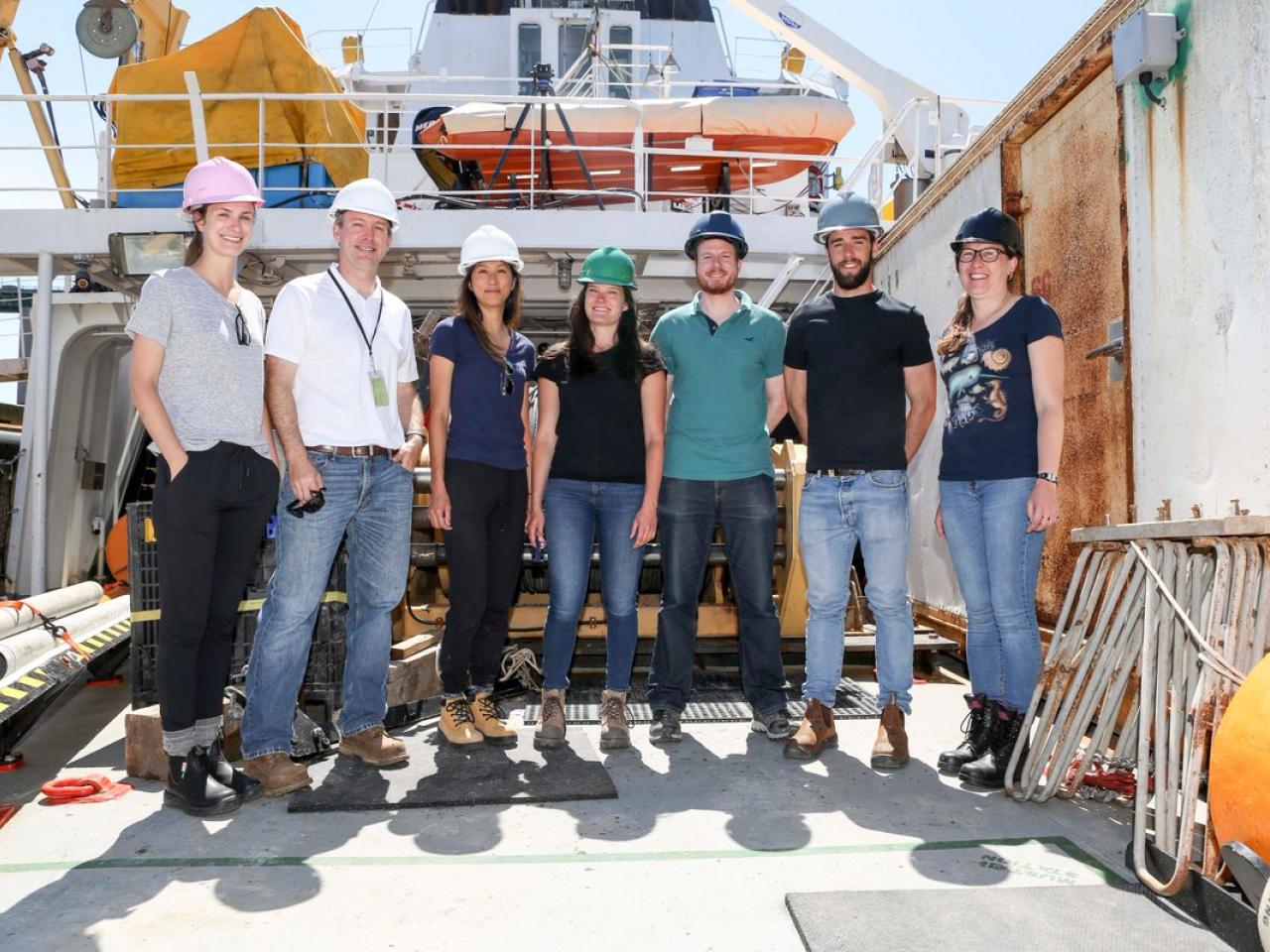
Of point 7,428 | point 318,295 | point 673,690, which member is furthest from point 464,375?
point 7,428

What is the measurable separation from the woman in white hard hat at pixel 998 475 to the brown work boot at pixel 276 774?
7.50ft

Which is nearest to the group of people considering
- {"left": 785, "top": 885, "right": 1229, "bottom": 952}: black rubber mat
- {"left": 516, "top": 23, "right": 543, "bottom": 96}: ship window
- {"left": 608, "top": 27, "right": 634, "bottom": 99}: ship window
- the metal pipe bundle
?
{"left": 785, "top": 885, "right": 1229, "bottom": 952}: black rubber mat

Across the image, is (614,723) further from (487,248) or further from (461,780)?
(487,248)

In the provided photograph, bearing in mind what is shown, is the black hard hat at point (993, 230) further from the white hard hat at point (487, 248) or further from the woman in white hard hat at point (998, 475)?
the white hard hat at point (487, 248)

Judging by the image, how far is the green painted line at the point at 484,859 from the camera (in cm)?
284

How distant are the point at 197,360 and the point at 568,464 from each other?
1.41 metres

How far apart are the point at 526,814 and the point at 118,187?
7054mm

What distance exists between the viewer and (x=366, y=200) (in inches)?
144

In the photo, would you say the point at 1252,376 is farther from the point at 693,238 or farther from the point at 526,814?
the point at 526,814

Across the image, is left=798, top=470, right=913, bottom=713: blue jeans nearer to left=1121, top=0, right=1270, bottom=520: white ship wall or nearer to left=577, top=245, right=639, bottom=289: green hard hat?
left=1121, top=0, right=1270, bottom=520: white ship wall

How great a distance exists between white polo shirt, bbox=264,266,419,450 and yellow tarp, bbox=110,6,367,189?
500 cm

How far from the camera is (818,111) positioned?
27.0 feet

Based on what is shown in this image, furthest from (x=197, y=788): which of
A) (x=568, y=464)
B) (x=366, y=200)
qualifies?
(x=366, y=200)

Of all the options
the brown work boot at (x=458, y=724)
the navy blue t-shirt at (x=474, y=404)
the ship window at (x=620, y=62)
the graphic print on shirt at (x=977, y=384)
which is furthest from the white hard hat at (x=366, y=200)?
the ship window at (x=620, y=62)
